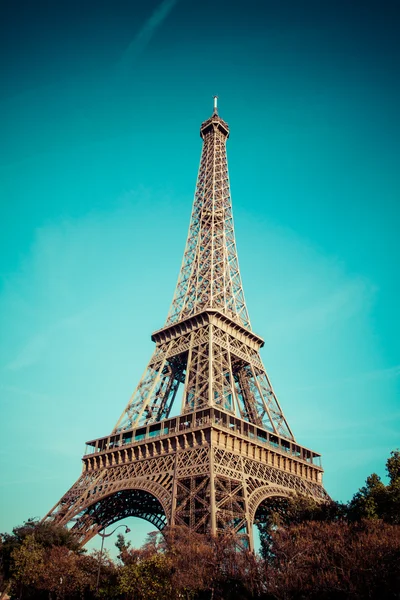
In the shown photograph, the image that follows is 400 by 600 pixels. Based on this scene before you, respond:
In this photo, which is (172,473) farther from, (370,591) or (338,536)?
(370,591)

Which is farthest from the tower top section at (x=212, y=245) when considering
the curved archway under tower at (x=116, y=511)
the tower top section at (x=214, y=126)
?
the curved archway under tower at (x=116, y=511)

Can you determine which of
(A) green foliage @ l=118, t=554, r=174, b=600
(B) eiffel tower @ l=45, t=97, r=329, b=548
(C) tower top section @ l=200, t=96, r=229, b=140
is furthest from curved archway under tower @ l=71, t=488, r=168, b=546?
(C) tower top section @ l=200, t=96, r=229, b=140

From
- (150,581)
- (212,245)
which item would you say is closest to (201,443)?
(150,581)

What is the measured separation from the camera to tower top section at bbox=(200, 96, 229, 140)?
6619 centimetres

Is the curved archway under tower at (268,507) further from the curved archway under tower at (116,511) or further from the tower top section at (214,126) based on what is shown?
the tower top section at (214,126)

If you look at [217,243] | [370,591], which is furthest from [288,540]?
[217,243]

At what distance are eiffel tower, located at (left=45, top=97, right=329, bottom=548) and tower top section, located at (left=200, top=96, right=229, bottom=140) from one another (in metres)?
22.9

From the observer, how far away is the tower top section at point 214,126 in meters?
66.2

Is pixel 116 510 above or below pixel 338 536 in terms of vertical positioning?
above

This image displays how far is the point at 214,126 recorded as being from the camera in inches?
2598

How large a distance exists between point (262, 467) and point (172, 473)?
7190 millimetres

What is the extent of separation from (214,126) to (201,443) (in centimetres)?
4838

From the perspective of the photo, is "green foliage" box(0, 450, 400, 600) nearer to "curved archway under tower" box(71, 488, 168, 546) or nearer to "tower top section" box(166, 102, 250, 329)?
"curved archway under tower" box(71, 488, 168, 546)

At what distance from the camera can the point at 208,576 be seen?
2105 cm
